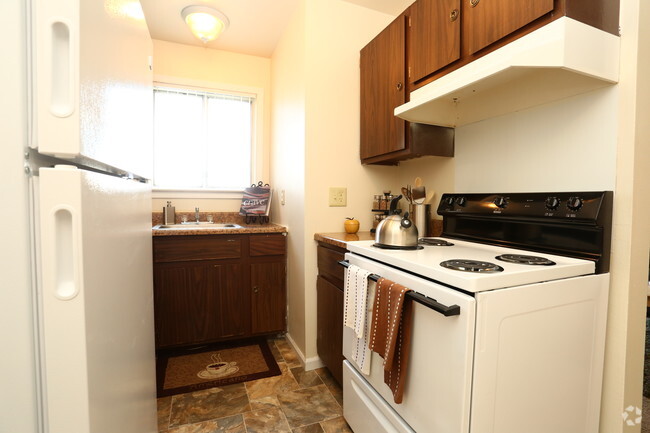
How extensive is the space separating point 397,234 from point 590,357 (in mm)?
760

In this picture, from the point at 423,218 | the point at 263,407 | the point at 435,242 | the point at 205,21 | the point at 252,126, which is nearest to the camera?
the point at 435,242

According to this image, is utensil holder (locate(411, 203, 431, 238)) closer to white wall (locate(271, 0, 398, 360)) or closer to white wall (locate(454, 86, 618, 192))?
white wall (locate(454, 86, 618, 192))

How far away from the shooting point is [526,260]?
1.05 meters

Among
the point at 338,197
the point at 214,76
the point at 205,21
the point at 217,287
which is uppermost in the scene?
the point at 205,21

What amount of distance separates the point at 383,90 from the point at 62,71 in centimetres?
165

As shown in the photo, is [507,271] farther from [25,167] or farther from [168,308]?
[168,308]

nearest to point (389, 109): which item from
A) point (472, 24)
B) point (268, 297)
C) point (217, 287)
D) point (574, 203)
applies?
point (472, 24)

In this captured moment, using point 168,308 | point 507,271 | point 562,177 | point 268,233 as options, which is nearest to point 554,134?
point 562,177

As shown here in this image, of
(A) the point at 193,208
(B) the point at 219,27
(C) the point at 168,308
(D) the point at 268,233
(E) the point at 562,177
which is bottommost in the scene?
(C) the point at 168,308

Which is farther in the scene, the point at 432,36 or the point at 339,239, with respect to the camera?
the point at 339,239

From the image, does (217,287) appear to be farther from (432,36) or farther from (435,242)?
(432,36)

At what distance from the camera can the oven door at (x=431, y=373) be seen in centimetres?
82

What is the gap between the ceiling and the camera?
2.14 m

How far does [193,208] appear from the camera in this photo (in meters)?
2.80
